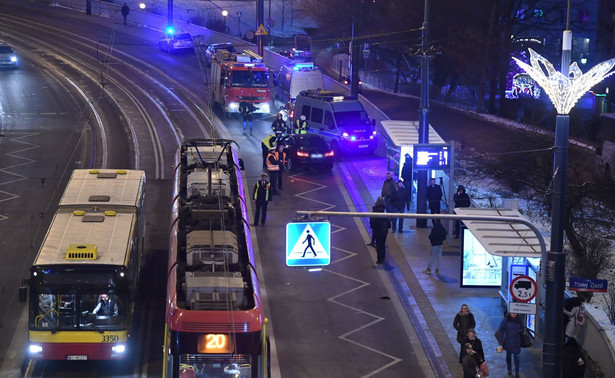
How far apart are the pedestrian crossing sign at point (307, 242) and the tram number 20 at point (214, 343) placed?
5650mm

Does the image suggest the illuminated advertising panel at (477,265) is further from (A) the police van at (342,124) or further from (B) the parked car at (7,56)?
(B) the parked car at (7,56)

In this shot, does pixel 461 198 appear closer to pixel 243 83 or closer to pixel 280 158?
pixel 280 158

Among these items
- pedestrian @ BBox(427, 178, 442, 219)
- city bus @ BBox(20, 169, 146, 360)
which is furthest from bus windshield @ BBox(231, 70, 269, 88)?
city bus @ BBox(20, 169, 146, 360)

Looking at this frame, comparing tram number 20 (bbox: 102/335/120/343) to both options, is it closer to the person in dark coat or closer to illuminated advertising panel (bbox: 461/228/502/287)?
illuminated advertising panel (bbox: 461/228/502/287)

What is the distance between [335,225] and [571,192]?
798 cm

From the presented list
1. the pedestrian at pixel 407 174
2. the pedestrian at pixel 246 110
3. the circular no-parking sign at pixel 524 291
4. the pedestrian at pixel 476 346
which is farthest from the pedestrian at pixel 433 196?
the pedestrian at pixel 246 110

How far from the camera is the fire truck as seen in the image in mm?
48531

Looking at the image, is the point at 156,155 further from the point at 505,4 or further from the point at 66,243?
the point at 505,4

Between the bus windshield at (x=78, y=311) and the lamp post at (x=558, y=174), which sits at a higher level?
the lamp post at (x=558, y=174)

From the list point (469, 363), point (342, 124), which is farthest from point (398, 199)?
point (469, 363)

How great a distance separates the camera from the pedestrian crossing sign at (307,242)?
74.9ft

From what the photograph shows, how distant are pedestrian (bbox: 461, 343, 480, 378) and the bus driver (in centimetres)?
753

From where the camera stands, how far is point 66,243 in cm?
2166

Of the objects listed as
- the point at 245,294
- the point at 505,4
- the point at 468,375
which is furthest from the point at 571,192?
the point at 505,4
